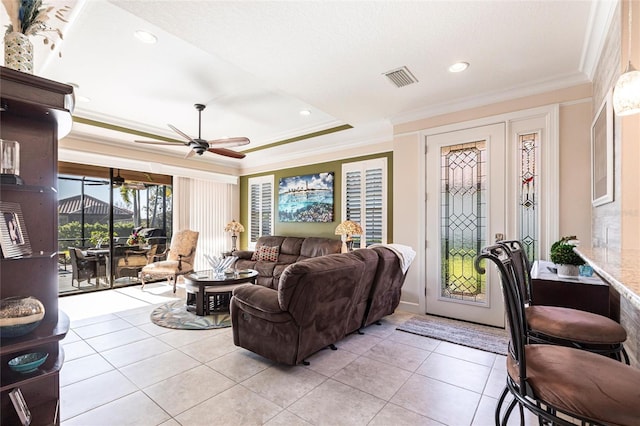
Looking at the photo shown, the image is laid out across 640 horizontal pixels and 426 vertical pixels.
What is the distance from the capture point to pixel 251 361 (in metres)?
2.85

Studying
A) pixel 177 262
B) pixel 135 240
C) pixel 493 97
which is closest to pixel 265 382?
pixel 177 262

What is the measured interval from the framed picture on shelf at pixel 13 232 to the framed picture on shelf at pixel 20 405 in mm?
554

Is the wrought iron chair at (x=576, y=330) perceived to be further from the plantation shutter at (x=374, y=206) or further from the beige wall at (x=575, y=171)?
the plantation shutter at (x=374, y=206)

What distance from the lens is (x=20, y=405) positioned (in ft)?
3.99

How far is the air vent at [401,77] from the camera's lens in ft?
10.3

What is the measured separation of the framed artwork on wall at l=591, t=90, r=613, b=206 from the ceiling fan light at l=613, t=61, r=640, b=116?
859 millimetres

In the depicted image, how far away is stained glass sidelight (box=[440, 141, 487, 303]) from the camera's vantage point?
12.7ft

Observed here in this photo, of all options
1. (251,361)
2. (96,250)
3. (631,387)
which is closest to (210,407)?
(251,361)

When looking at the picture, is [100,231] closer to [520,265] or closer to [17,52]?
[17,52]

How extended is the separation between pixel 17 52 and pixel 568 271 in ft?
11.9

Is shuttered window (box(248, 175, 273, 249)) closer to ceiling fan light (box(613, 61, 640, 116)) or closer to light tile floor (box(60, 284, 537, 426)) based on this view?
light tile floor (box(60, 284, 537, 426))

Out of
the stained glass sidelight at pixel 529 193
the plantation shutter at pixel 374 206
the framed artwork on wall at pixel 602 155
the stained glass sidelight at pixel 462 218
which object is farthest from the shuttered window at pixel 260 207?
the framed artwork on wall at pixel 602 155

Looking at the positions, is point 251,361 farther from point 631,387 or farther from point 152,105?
point 152,105

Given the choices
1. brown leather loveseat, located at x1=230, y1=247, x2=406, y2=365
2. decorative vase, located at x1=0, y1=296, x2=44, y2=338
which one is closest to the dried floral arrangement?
decorative vase, located at x1=0, y1=296, x2=44, y2=338
